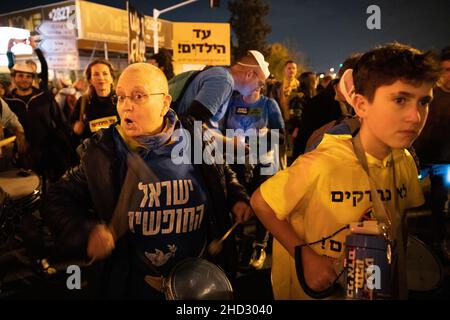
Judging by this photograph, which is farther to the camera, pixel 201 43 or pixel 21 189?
pixel 201 43

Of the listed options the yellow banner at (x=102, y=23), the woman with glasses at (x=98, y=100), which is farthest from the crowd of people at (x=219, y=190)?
the yellow banner at (x=102, y=23)

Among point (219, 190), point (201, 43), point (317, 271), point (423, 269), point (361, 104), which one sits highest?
point (201, 43)

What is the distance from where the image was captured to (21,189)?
3658 mm

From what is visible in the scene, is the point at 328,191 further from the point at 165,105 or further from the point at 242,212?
the point at 165,105

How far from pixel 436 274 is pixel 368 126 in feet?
2.72

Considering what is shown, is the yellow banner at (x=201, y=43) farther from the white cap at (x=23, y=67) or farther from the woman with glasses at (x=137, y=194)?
the woman with glasses at (x=137, y=194)

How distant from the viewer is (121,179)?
2.11 metres

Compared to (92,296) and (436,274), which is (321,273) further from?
(92,296)

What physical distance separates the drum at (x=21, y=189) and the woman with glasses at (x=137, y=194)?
65.5 inches

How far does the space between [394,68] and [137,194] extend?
140 centimetres

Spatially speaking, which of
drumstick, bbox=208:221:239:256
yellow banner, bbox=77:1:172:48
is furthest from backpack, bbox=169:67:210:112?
yellow banner, bbox=77:1:172:48

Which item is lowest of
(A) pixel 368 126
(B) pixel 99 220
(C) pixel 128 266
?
(C) pixel 128 266

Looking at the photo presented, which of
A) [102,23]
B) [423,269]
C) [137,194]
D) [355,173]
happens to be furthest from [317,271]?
[102,23]
